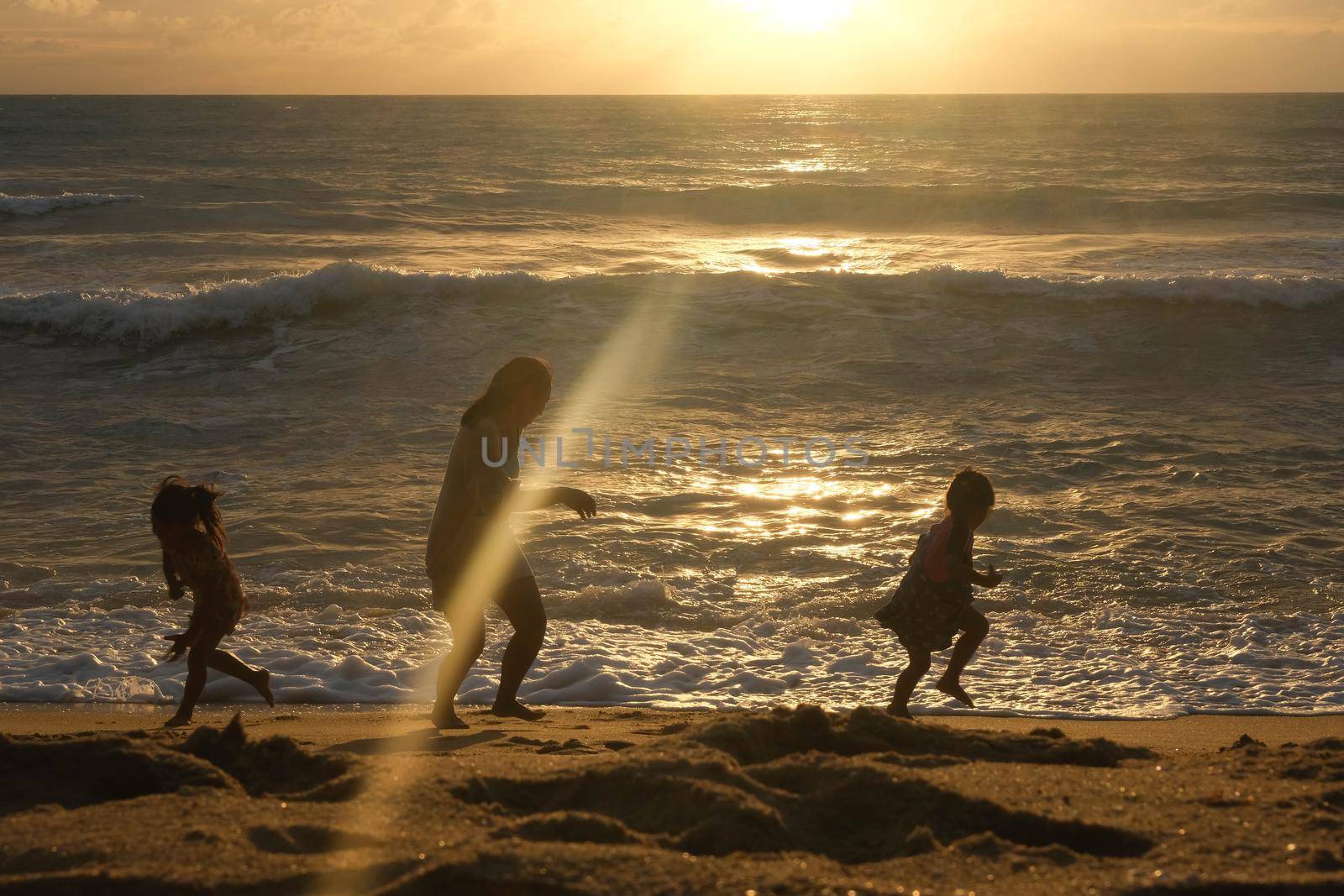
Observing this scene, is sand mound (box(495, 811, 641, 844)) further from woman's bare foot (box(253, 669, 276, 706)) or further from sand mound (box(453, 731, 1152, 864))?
woman's bare foot (box(253, 669, 276, 706))

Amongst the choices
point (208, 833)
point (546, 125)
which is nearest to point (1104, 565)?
point (208, 833)

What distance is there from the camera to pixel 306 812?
2.79m

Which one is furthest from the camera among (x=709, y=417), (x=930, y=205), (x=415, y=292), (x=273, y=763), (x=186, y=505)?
(x=930, y=205)

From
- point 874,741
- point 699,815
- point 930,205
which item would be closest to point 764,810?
point 699,815

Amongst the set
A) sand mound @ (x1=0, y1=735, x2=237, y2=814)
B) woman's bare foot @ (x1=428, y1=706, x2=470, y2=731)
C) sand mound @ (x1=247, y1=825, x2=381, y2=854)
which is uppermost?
sand mound @ (x1=247, y1=825, x2=381, y2=854)

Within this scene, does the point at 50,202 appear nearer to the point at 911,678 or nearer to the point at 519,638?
the point at 519,638

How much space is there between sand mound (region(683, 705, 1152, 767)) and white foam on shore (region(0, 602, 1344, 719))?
5.07 feet

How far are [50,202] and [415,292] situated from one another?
1287 centimetres

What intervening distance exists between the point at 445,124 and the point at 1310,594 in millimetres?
50171

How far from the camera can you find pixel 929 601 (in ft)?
14.9

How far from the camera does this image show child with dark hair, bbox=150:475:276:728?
451 cm

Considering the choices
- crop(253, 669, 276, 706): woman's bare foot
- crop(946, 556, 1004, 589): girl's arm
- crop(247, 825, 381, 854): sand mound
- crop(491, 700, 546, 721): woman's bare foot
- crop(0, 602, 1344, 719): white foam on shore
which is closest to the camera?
crop(247, 825, 381, 854): sand mound

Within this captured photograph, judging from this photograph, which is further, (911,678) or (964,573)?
(911,678)

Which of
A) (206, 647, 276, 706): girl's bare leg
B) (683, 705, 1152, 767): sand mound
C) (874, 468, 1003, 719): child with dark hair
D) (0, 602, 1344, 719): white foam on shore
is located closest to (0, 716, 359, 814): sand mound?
(683, 705, 1152, 767): sand mound
